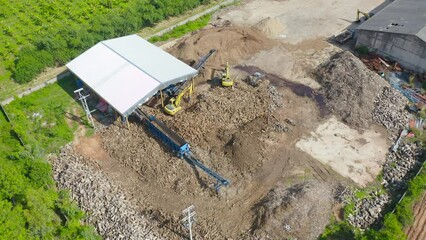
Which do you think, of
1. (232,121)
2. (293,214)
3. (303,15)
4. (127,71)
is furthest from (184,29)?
(293,214)

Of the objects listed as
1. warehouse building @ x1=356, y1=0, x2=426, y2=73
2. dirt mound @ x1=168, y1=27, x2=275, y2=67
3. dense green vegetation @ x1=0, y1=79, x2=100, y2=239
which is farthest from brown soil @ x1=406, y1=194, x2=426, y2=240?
dirt mound @ x1=168, y1=27, x2=275, y2=67

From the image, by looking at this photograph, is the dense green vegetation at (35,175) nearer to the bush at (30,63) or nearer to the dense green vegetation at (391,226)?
the bush at (30,63)

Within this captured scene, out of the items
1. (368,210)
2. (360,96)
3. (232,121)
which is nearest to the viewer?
(368,210)

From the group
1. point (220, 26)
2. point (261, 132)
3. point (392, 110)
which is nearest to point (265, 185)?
point (261, 132)

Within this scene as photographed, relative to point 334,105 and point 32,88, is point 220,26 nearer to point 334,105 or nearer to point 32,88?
point 334,105

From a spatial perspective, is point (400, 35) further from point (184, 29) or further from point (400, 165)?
point (184, 29)
